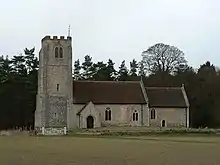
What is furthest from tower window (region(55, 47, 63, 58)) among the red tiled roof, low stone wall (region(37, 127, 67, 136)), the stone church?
low stone wall (region(37, 127, 67, 136))

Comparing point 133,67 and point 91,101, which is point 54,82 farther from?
point 133,67

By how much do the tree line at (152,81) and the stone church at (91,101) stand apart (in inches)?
185

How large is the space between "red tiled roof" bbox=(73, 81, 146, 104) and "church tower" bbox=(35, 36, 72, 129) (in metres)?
2.25

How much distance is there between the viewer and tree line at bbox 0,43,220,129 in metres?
72.6

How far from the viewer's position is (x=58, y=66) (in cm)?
6397

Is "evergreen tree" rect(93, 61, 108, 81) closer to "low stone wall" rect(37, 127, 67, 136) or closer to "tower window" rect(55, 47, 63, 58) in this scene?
"tower window" rect(55, 47, 63, 58)

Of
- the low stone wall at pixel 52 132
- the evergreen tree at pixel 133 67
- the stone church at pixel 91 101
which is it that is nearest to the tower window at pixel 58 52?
the stone church at pixel 91 101

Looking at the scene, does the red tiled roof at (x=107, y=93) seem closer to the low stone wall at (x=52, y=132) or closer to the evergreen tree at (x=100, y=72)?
the low stone wall at (x=52, y=132)

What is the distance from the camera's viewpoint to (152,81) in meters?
81.9

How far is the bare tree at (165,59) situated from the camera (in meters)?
82.0

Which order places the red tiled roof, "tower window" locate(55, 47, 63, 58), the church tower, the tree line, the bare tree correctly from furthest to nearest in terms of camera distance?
the bare tree → the tree line → the red tiled roof → "tower window" locate(55, 47, 63, 58) → the church tower

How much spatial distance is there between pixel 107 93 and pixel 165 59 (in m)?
19.0

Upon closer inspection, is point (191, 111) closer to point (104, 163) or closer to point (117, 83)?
point (117, 83)

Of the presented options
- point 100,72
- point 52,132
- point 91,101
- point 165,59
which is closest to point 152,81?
point 165,59
